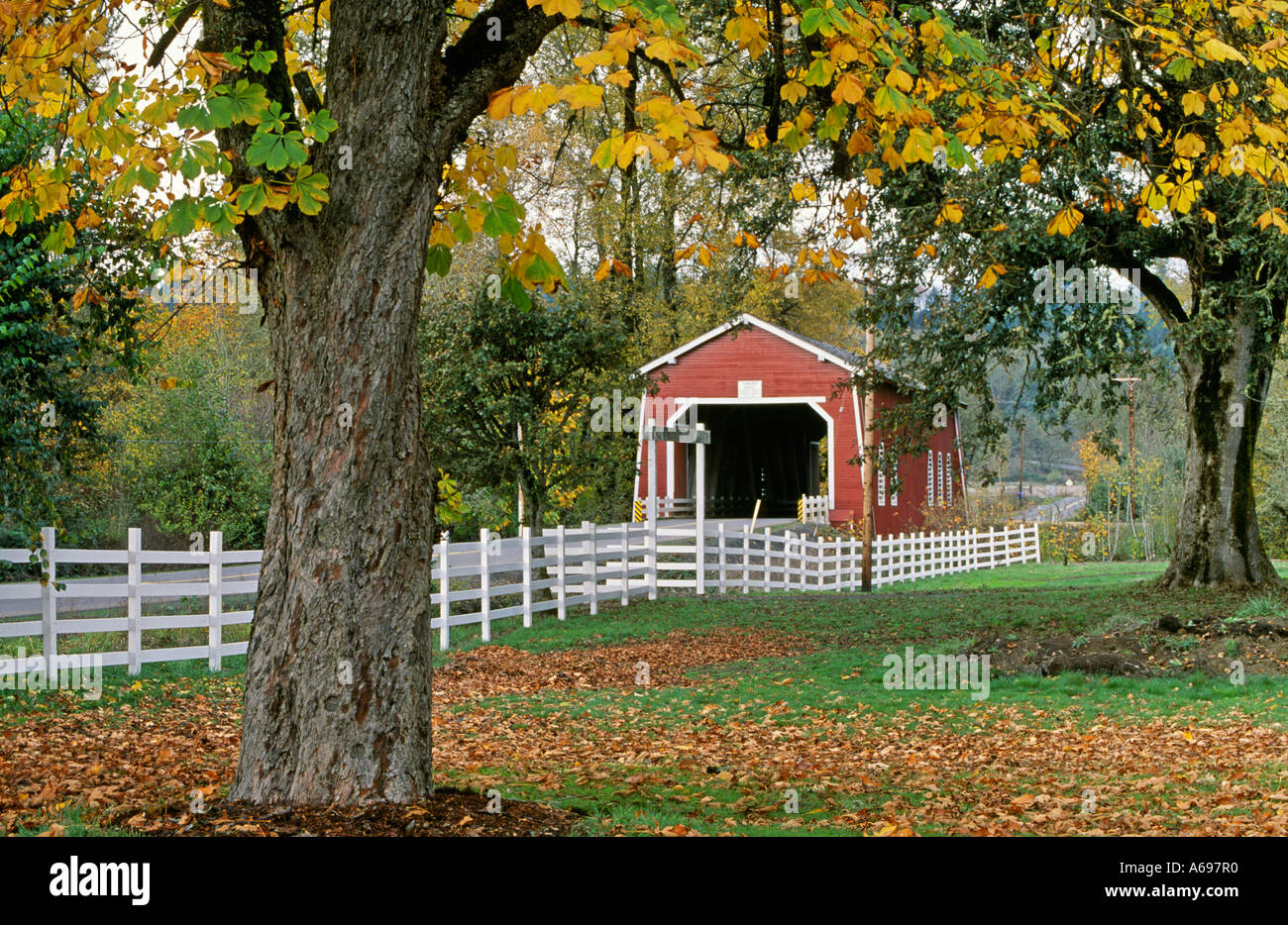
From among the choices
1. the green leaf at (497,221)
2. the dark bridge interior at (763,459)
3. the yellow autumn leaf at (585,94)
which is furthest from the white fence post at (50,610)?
the dark bridge interior at (763,459)

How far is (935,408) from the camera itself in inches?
701

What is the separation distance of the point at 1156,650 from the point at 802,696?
4.17 metres

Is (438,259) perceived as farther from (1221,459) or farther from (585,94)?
(1221,459)

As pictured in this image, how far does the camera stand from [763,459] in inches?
1658

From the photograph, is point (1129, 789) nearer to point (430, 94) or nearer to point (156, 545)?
point (430, 94)

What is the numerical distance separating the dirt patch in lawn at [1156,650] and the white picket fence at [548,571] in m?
6.71

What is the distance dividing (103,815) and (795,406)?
1367 inches

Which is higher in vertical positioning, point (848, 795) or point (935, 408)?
point (935, 408)

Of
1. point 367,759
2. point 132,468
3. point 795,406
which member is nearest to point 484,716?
point 367,759

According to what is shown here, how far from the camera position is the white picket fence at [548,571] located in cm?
1177

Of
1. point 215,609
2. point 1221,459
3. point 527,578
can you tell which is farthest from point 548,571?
point 1221,459

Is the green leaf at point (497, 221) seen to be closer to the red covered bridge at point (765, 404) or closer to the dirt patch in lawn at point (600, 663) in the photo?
the dirt patch in lawn at point (600, 663)

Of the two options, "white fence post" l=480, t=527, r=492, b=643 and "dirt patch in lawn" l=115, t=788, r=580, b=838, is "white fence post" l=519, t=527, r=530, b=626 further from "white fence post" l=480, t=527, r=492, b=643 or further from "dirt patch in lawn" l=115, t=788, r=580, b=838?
"dirt patch in lawn" l=115, t=788, r=580, b=838

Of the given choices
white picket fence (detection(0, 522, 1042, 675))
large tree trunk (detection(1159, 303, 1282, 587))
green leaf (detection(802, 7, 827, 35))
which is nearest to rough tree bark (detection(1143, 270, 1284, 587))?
large tree trunk (detection(1159, 303, 1282, 587))
